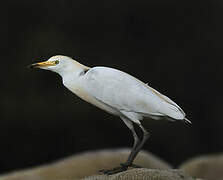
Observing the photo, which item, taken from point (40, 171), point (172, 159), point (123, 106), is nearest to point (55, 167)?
point (40, 171)

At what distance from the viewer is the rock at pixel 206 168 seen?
186 inches

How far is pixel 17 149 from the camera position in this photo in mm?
6387

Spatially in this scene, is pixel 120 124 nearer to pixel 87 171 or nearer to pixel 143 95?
pixel 87 171

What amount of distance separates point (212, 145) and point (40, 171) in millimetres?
3063

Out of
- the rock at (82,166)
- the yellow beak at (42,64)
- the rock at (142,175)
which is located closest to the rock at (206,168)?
the rock at (82,166)

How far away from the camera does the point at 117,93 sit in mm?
2250

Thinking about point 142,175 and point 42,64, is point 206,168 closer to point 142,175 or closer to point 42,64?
point 142,175

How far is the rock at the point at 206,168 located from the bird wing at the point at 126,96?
8.35 feet

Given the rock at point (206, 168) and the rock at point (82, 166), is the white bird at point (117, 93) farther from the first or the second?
the rock at point (206, 168)

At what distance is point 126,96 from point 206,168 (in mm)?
2683

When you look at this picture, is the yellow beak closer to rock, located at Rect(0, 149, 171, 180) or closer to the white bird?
the white bird

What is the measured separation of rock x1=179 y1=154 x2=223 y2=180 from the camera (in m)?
4.73

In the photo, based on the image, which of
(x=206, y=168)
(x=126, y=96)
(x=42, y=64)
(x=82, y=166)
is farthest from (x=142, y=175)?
(x=206, y=168)

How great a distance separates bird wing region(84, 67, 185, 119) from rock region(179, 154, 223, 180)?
8.35ft
